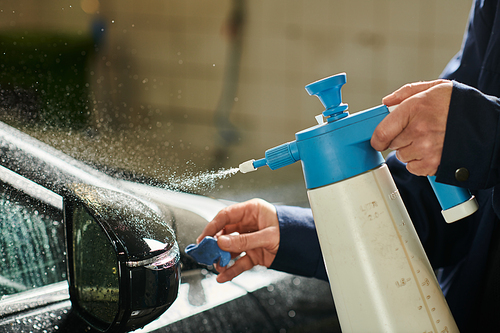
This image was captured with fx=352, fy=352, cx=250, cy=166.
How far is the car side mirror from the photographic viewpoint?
0.32 metres

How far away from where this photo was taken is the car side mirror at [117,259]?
0.32m

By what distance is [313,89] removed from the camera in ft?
1.05

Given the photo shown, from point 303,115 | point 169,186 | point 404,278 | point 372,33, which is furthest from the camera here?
point 372,33

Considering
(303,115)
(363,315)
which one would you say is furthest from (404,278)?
(303,115)

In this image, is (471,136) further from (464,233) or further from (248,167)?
(464,233)

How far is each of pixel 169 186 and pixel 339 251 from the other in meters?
0.21

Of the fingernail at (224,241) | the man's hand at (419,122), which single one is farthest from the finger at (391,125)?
the fingernail at (224,241)

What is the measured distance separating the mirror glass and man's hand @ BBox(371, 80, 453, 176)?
10.8 inches

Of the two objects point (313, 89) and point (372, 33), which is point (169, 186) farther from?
point (372, 33)

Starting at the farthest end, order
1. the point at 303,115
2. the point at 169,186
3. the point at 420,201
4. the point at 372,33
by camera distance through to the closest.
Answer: the point at 372,33 → the point at 303,115 → the point at 420,201 → the point at 169,186

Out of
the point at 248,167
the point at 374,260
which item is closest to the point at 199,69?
the point at 248,167

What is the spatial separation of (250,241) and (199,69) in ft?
2.40

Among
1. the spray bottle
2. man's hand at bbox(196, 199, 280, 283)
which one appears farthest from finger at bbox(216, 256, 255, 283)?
the spray bottle

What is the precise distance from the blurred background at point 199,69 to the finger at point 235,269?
0.11 m
